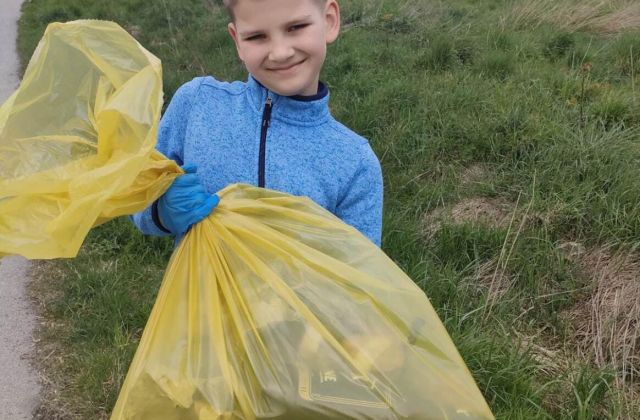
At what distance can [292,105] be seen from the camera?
1.43 m

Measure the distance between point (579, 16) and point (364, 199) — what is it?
4.88m

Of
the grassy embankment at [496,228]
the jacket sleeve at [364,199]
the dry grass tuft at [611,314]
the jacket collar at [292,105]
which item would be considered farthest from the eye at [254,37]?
the dry grass tuft at [611,314]

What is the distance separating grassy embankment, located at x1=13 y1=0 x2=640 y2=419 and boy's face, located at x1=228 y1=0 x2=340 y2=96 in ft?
4.16

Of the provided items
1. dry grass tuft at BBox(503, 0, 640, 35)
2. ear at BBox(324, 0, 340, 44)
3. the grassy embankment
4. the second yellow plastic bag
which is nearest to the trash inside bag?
the second yellow plastic bag

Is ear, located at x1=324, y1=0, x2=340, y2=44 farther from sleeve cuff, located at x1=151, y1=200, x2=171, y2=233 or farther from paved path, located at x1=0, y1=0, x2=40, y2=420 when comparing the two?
paved path, located at x1=0, y1=0, x2=40, y2=420

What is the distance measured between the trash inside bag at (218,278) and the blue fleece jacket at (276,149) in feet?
0.50

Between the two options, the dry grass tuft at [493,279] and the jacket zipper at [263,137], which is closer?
the jacket zipper at [263,137]

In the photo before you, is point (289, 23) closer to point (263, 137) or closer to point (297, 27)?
point (297, 27)

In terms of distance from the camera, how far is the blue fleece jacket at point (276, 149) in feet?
4.67

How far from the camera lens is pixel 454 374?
119cm

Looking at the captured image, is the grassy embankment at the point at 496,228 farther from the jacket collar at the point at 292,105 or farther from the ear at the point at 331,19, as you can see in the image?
the ear at the point at 331,19

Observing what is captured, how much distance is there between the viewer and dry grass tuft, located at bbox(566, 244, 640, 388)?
7.23 ft

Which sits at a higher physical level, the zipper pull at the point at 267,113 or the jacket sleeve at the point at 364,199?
the zipper pull at the point at 267,113

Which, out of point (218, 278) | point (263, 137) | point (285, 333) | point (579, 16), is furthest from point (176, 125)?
point (579, 16)
